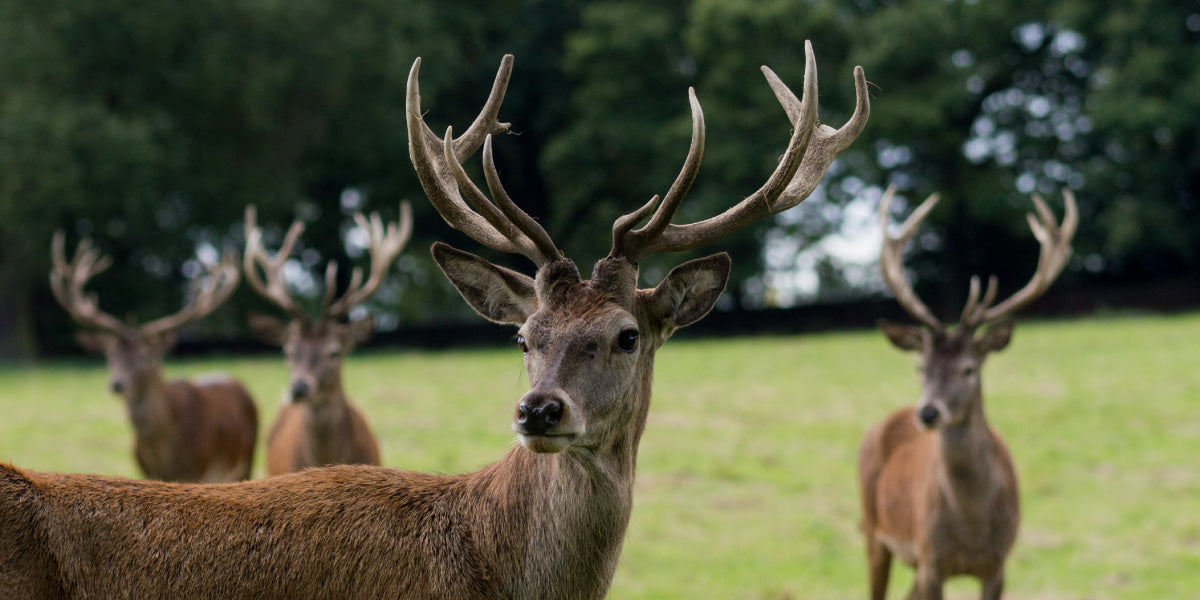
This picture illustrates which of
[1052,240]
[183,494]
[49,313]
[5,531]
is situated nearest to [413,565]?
[183,494]

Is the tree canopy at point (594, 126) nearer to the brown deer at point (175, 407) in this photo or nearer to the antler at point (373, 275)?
the brown deer at point (175, 407)

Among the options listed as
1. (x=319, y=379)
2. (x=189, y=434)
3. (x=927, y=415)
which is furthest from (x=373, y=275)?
(x=927, y=415)

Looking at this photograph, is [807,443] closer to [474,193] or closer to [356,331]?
[356,331]

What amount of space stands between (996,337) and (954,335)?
40 cm

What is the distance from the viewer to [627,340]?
11.9ft

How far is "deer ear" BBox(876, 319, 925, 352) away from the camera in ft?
24.7

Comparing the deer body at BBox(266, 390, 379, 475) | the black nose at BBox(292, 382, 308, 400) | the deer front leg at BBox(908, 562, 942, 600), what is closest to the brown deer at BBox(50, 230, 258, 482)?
the deer body at BBox(266, 390, 379, 475)

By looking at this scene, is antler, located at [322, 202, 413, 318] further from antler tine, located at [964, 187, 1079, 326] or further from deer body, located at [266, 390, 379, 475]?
antler tine, located at [964, 187, 1079, 326]

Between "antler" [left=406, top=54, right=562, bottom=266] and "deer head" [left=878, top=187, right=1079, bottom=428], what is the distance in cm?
365

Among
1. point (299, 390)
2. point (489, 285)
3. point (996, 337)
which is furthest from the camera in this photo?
point (299, 390)

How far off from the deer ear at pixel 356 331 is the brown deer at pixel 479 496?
4764 mm

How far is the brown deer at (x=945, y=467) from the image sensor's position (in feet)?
21.9

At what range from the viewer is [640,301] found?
12.6ft

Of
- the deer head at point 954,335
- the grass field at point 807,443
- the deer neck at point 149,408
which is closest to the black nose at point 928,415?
the deer head at point 954,335
